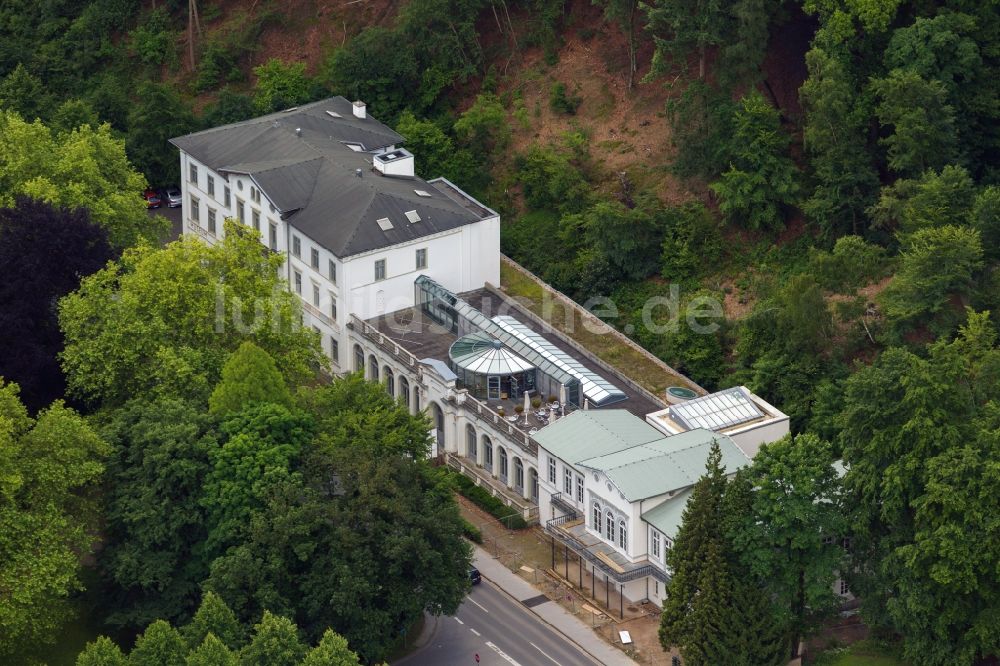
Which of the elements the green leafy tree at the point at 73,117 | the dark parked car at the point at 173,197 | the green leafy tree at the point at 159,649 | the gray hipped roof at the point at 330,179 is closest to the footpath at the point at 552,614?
the green leafy tree at the point at 159,649

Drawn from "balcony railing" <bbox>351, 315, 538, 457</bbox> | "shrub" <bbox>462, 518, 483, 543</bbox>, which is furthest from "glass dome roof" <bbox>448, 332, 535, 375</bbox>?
"shrub" <bbox>462, 518, 483, 543</bbox>

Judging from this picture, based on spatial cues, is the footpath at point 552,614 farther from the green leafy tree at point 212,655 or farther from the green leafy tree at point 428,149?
the green leafy tree at point 428,149

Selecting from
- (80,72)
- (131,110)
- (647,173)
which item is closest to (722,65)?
(647,173)

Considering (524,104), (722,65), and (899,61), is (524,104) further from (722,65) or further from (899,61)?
(899,61)

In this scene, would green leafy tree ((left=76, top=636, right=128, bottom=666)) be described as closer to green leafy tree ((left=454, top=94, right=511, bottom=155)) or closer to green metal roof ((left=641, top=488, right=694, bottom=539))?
green metal roof ((left=641, top=488, right=694, bottom=539))

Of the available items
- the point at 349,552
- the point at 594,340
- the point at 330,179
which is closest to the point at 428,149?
the point at 330,179
